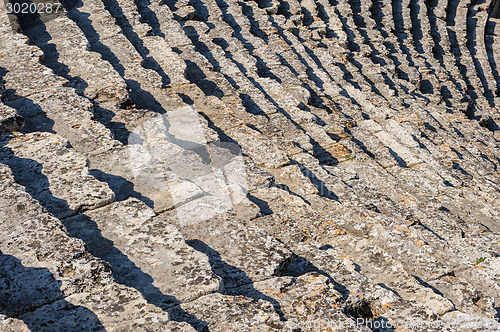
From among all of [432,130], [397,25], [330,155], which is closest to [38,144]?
[330,155]

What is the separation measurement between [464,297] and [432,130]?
15.3 ft

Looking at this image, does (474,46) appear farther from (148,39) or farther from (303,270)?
(303,270)

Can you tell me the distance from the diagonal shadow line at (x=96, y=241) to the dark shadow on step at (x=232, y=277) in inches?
15.7

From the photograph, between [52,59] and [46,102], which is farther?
[52,59]

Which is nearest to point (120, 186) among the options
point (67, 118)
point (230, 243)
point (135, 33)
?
point (230, 243)

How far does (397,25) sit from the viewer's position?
12.3 meters

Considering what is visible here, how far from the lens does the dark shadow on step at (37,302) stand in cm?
245

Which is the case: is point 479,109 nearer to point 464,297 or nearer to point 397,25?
point 397,25

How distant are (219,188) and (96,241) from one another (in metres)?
1.11

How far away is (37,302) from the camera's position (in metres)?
2.55

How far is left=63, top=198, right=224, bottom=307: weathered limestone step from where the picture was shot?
2832 mm

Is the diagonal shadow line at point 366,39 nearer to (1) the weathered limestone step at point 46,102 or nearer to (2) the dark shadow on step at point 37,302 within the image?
(1) the weathered limestone step at point 46,102

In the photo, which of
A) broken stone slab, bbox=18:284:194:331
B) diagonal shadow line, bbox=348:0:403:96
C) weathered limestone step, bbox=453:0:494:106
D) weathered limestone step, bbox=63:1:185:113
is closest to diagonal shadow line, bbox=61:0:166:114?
weathered limestone step, bbox=63:1:185:113

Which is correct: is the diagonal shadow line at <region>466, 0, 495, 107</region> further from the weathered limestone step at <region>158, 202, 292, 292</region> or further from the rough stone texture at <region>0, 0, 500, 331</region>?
the weathered limestone step at <region>158, 202, 292, 292</region>
